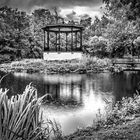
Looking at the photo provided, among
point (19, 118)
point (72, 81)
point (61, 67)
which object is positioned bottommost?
point (72, 81)

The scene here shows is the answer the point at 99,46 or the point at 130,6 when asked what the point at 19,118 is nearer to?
the point at 130,6

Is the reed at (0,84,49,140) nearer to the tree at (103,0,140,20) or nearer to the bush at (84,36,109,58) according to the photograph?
the tree at (103,0,140,20)

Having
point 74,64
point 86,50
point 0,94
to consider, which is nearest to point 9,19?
point 86,50

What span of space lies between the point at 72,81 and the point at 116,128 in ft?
39.2

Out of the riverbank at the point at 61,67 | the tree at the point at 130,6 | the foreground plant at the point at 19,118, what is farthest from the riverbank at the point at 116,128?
the riverbank at the point at 61,67

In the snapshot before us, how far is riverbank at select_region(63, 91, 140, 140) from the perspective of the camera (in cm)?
379

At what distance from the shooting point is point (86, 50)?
133 feet

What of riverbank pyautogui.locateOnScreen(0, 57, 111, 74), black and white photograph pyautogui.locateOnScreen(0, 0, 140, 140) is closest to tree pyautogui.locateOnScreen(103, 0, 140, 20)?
black and white photograph pyautogui.locateOnScreen(0, 0, 140, 140)

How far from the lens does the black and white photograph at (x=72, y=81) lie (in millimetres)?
2672

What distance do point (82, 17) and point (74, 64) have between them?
55765mm

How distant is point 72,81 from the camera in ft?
53.9

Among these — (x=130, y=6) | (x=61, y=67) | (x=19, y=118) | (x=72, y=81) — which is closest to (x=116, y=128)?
(x=19, y=118)

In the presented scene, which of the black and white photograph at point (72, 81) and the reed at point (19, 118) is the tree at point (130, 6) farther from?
the reed at point (19, 118)

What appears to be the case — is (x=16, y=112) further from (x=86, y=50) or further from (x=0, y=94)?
(x=86, y=50)
